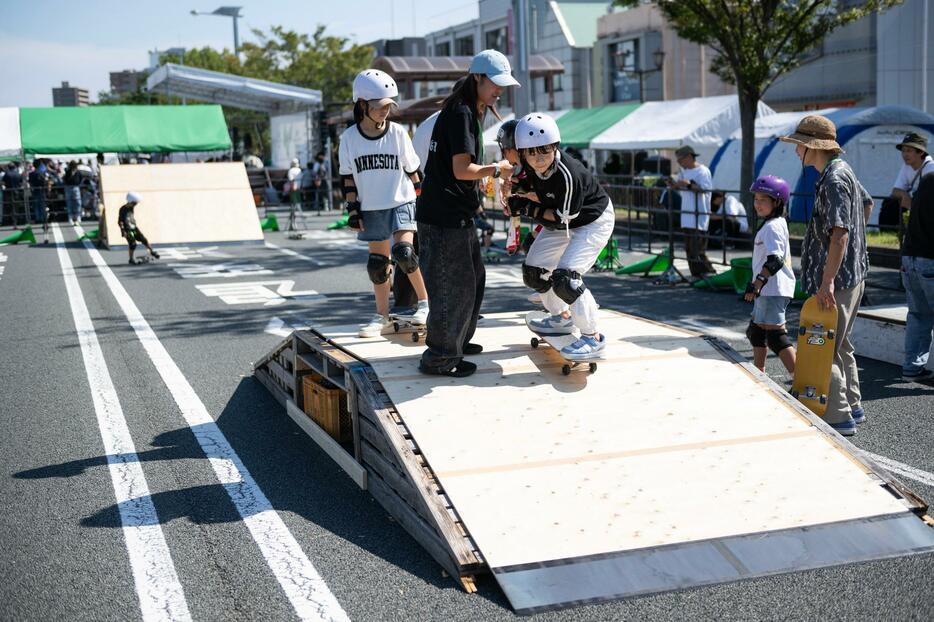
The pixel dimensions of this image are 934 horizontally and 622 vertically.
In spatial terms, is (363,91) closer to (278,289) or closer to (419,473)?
(419,473)

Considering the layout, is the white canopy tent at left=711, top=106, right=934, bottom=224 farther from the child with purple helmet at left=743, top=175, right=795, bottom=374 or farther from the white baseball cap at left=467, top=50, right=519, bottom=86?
the white baseball cap at left=467, top=50, right=519, bottom=86

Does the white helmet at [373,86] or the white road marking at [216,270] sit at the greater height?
the white helmet at [373,86]

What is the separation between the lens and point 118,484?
587cm

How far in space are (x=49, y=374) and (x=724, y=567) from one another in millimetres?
7081

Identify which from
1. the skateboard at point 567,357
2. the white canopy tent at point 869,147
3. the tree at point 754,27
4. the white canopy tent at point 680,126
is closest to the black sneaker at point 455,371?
the skateboard at point 567,357

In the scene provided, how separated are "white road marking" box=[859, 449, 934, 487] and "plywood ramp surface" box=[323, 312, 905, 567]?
0.67 metres

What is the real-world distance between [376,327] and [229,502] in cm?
229

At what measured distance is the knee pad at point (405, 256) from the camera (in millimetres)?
7348

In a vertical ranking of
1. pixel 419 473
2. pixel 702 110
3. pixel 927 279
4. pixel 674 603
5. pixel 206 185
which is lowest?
pixel 674 603

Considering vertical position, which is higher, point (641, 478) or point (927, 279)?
point (927, 279)

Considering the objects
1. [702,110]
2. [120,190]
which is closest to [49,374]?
[120,190]

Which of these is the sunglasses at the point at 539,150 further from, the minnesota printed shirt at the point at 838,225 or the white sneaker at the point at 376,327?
the white sneaker at the point at 376,327

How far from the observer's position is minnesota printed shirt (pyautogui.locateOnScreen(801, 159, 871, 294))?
20.7 ft

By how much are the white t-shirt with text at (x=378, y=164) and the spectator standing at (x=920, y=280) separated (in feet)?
13.8
